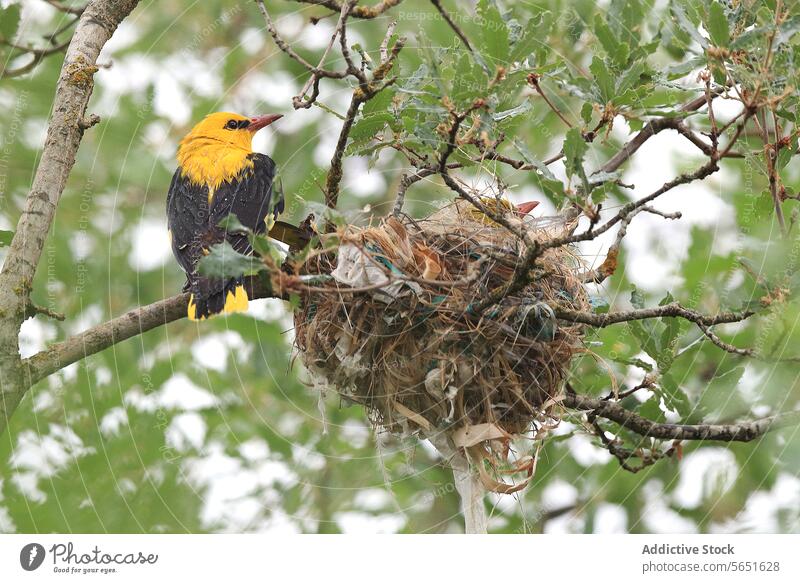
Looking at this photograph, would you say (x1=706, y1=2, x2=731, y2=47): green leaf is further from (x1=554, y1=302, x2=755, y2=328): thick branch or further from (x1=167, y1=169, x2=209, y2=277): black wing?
(x1=167, y1=169, x2=209, y2=277): black wing

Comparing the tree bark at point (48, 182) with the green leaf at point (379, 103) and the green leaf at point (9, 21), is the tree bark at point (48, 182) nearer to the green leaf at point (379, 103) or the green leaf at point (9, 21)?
the green leaf at point (9, 21)

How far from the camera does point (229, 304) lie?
3945 mm

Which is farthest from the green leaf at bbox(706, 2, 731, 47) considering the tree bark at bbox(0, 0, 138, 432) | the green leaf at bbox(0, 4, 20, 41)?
the green leaf at bbox(0, 4, 20, 41)

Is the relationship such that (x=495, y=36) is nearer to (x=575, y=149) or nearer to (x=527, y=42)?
(x=527, y=42)

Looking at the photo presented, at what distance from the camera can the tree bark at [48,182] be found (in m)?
3.33

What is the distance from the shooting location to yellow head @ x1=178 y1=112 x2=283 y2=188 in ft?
16.3

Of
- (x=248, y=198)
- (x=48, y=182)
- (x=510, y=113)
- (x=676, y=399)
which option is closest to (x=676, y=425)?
(x=676, y=399)

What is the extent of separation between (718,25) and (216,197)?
2603mm

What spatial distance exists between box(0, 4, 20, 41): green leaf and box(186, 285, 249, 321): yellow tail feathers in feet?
4.42

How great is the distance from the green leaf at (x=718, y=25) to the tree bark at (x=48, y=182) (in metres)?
2.13

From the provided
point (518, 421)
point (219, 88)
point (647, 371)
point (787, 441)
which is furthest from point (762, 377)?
point (219, 88)

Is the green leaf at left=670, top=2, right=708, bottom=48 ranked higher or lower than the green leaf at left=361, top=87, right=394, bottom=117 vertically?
lower

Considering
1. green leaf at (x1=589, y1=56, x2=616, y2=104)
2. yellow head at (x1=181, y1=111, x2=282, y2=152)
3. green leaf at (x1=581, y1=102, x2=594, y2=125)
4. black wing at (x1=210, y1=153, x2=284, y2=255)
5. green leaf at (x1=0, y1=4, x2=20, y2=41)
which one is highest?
yellow head at (x1=181, y1=111, x2=282, y2=152)

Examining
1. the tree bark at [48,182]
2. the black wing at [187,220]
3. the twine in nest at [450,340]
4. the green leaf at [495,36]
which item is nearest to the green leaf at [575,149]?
the green leaf at [495,36]
